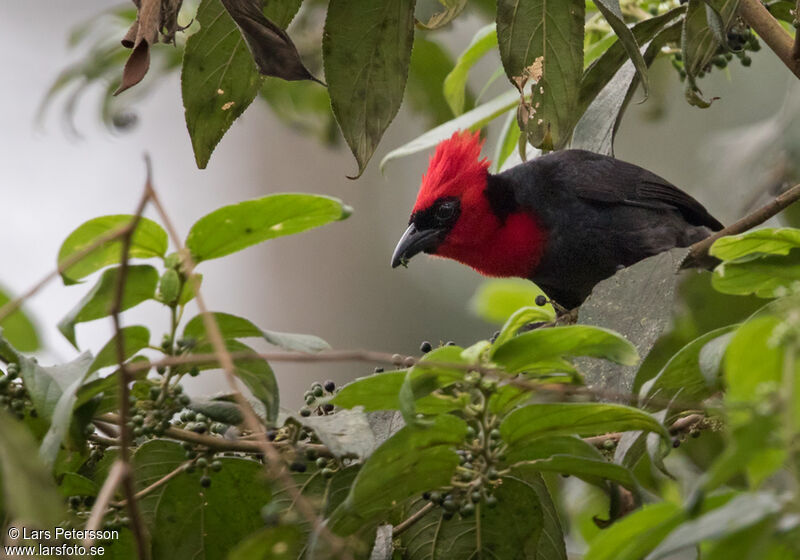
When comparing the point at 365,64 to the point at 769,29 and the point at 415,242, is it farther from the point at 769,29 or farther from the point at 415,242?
the point at 415,242

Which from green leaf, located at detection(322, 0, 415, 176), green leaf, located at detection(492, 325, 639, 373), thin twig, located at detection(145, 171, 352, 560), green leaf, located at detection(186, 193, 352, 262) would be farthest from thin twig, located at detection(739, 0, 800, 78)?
thin twig, located at detection(145, 171, 352, 560)

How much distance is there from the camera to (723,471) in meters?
0.90

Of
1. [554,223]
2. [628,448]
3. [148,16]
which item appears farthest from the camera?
[554,223]

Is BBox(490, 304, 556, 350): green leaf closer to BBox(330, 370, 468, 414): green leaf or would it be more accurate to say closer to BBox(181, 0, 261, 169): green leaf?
BBox(330, 370, 468, 414): green leaf

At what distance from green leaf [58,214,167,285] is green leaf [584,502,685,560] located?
0.86 meters

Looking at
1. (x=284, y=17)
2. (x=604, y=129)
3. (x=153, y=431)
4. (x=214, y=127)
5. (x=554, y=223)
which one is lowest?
(x=554, y=223)

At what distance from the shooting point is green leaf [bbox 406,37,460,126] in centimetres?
397

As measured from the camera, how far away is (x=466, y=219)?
389 centimetres

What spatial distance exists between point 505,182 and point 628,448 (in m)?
2.52

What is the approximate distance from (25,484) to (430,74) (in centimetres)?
317

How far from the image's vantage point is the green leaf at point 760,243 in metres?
1.60

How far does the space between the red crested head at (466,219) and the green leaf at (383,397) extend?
7.61 ft

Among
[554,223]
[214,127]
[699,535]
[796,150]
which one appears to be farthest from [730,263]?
[554,223]

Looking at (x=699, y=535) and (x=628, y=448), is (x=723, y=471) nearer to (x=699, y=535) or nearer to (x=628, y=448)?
(x=699, y=535)
